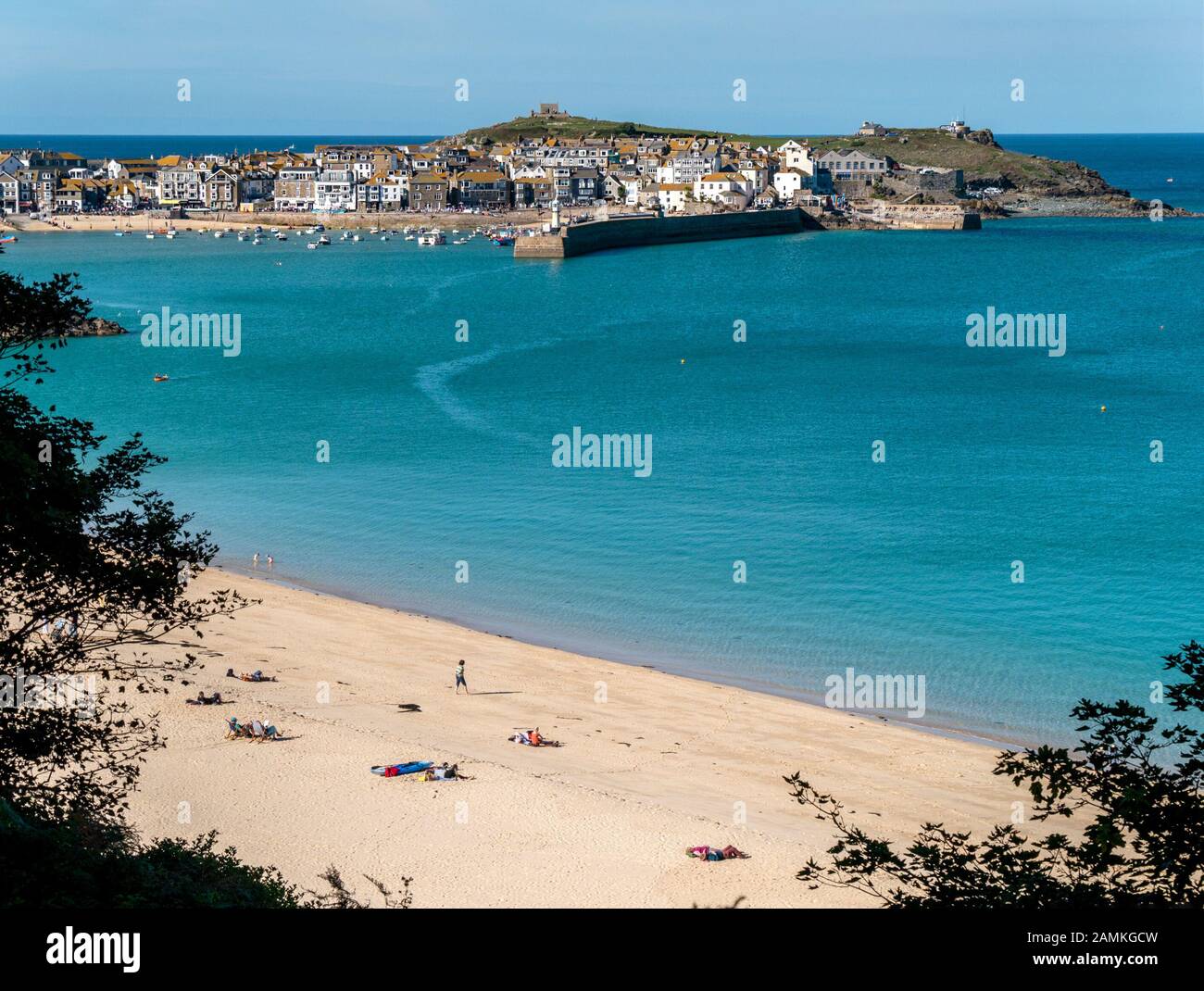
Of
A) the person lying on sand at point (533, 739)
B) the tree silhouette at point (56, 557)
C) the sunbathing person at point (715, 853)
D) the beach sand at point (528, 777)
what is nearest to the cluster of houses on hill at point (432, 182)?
the beach sand at point (528, 777)

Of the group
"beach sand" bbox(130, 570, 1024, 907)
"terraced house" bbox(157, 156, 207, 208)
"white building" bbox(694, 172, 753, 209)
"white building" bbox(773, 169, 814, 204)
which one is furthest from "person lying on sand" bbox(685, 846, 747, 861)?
"terraced house" bbox(157, 156, 207, 208)

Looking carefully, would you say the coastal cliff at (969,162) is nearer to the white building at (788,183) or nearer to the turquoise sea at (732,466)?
the white building at (788,183)

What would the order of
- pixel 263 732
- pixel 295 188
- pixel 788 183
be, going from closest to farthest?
1. pixel 263 732
2. pixel 788 183
3. pixel 295 188

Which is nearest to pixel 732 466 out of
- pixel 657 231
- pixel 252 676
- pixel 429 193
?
pixel 252 676

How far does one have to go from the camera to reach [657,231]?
377ft

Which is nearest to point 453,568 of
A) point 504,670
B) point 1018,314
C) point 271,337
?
point 504,670

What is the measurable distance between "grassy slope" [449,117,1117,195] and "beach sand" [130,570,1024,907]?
13786 cm

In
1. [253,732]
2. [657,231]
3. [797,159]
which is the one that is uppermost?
[797,159]

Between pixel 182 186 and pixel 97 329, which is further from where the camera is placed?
pixel 182 186

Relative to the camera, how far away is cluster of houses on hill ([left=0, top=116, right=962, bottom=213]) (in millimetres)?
138375

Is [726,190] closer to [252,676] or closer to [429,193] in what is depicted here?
[429,193]

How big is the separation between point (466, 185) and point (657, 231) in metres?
33.2

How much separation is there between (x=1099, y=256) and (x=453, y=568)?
81.8 metres

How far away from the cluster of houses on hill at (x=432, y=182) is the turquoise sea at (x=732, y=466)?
53.9m
